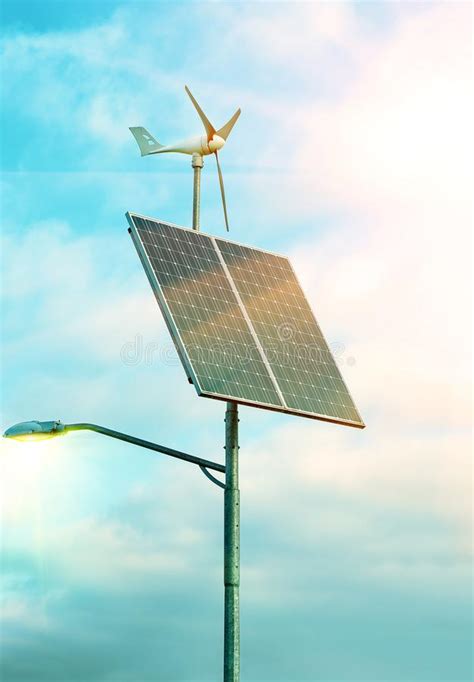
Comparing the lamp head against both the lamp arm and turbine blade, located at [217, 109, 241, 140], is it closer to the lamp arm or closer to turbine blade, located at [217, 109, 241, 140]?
the lamp arm

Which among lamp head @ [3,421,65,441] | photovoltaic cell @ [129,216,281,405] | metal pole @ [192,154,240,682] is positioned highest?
photovoltaic cell @ [129,216,281,405]

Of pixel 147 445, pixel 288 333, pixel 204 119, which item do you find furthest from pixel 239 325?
pixel 204 119

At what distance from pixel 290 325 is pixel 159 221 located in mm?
3641

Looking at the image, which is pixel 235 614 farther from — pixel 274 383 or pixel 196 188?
pixel 196 188

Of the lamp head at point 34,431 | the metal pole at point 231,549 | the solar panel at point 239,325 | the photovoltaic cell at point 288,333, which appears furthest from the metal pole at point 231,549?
the lamp head at point 34,431

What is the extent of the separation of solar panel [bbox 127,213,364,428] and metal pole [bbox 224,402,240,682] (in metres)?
0.73

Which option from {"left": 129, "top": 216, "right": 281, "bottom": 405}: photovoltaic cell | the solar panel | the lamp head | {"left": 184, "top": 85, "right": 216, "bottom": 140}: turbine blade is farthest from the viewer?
{"left": 184, "top": 85, "right": 216, "bottom": 140}: turbine blade

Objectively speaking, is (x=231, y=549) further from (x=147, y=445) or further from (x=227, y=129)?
(x=227, y=129)

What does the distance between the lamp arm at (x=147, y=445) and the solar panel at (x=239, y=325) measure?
4.01 feet

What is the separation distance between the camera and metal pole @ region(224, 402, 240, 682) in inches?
785

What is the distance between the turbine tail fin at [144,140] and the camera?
30.7 metres

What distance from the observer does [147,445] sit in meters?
20.0

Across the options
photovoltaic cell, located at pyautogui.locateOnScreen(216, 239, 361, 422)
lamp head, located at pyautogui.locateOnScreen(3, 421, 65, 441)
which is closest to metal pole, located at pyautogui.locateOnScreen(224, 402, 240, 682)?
photovoltaic cell, located at pyautogui.locateOnScreen(216, 239, 361, 422)

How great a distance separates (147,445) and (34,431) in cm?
240
